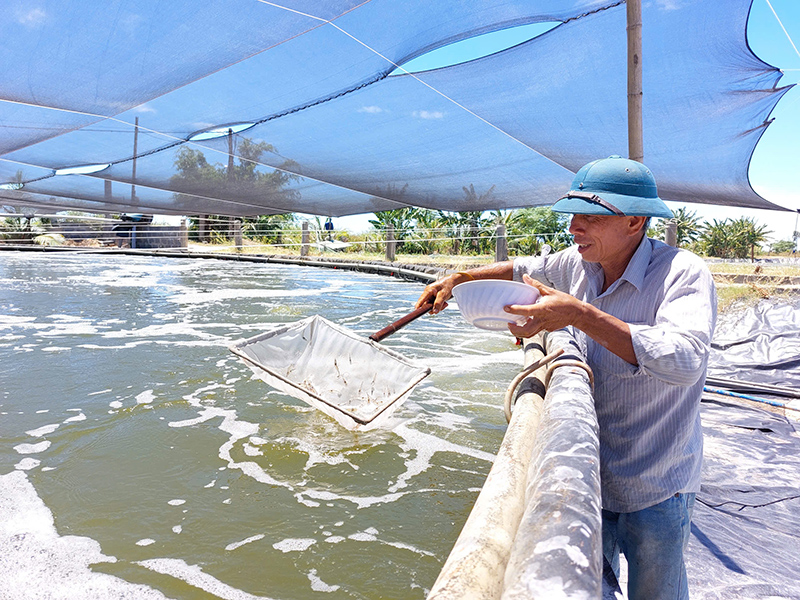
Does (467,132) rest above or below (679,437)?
above

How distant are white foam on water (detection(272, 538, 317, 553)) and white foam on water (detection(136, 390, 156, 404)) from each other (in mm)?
2022

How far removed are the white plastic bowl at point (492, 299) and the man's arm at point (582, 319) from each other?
0.25 feet

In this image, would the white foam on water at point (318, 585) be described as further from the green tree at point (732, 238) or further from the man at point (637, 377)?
the green tree at point (732, 238)

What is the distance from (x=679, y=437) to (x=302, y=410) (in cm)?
290

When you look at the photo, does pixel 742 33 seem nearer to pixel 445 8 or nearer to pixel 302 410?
pixel 445 8

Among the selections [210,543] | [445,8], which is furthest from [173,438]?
[445,8]

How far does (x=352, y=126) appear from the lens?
23.8ft

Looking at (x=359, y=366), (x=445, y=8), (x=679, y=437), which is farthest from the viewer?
(x=445, y=8)

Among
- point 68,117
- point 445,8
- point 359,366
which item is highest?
point 445,8

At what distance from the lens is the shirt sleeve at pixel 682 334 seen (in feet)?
3.48

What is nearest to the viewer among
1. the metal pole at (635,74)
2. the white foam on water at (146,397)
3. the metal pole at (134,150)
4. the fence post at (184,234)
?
the metal pole at (635,74)

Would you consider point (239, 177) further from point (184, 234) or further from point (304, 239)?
point (184, 234)

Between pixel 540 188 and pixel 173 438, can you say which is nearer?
pixel 173 438

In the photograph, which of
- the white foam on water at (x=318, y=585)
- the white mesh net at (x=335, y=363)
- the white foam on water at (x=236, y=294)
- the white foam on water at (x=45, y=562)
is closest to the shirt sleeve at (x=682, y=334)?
the white foam on water at (x=318, y=585)
